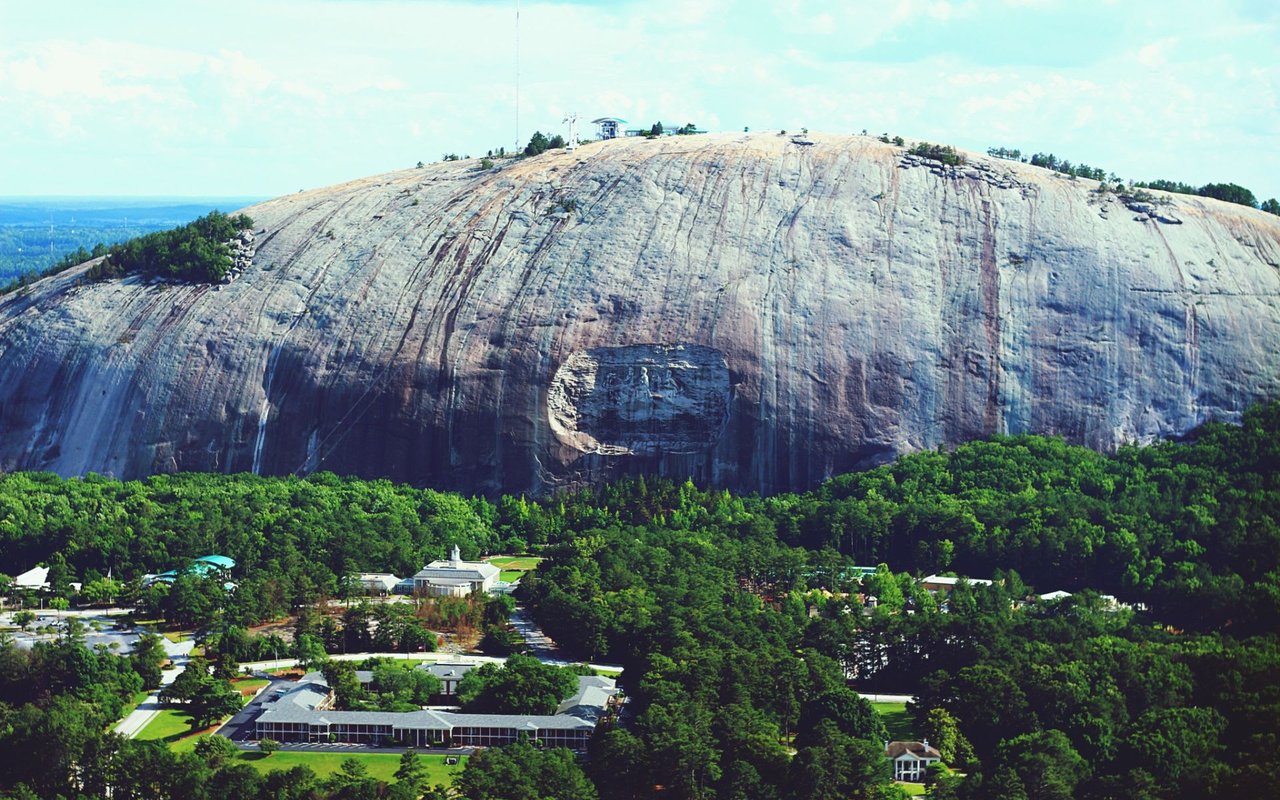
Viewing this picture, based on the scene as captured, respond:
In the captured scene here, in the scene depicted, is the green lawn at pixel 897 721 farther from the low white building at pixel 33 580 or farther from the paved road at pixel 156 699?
the low white building at pixel 33 580

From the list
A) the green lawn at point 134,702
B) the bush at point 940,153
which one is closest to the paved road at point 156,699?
the green lawn at point 134,702

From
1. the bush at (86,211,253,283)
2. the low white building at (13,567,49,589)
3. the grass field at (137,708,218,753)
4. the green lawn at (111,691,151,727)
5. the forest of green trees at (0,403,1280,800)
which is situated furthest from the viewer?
the bush at (86,211,253,283)

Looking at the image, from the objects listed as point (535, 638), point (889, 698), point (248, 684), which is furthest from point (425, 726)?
point (889, 698)

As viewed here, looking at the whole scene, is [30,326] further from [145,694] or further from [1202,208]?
[1202,208]

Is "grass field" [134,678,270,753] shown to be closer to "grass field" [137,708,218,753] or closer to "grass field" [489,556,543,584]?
"grass field" [137,708,218,753]

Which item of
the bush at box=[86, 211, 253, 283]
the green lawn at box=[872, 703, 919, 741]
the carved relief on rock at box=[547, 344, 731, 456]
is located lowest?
the green lawn at box=[872, 703, 919, 741]

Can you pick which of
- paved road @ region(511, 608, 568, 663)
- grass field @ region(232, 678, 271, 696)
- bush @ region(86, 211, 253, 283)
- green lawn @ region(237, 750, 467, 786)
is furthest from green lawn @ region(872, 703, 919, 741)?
bush @ region(86, 211, 253, 283)
